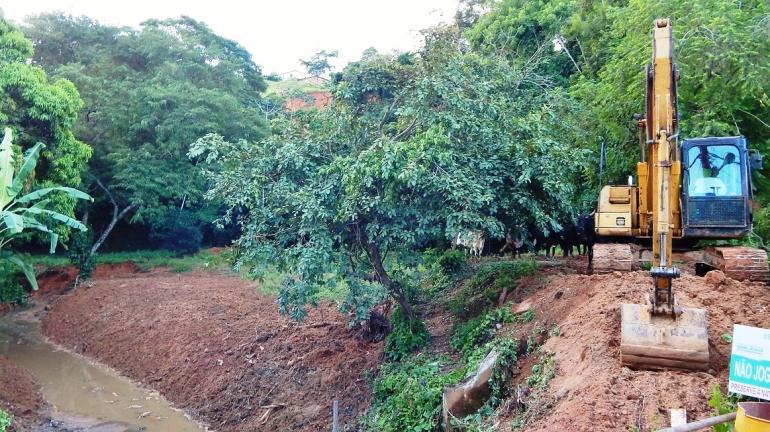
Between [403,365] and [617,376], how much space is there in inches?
192

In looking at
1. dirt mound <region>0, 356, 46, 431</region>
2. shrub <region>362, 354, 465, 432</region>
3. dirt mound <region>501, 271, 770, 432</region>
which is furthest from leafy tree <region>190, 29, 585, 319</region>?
dirt mound <region>0, 356, 46, 431</region>

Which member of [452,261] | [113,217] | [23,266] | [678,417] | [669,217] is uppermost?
[113,217]

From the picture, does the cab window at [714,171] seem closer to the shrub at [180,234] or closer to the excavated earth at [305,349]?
the excavated earth at [305,349]

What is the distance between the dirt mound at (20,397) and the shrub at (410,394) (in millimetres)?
6315

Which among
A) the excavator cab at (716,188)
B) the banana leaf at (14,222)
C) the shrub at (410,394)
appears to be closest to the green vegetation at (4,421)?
the banana leaf at (14,222)

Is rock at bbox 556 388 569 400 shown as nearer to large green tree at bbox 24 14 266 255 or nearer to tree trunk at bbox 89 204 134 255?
large green tree at bbox 24 14 266 255

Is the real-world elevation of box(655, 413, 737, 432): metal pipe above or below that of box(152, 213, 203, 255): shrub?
below

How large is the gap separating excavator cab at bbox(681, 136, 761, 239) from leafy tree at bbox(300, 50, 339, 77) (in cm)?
1142

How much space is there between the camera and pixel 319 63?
18.8m

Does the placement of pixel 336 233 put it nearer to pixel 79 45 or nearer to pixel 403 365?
pixel 403 365

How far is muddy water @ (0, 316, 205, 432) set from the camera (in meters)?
12.2

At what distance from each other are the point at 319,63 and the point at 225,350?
912 centimetres

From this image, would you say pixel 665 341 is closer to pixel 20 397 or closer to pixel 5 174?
pixel 20 397

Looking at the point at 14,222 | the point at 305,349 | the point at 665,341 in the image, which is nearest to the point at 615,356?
the point at 665,341
